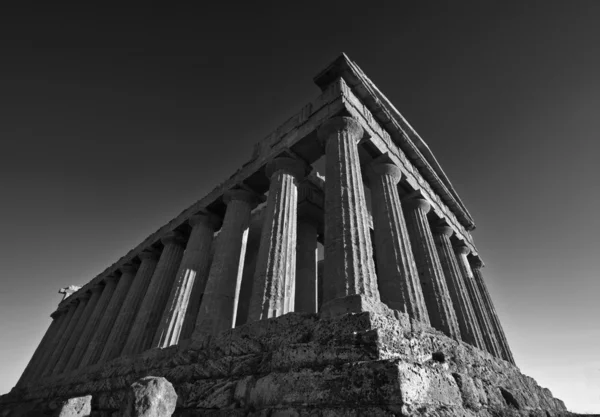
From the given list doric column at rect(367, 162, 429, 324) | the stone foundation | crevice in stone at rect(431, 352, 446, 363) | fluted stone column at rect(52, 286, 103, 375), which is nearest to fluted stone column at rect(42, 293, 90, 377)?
fluted stone column at rect(52, 286, 103, 375)

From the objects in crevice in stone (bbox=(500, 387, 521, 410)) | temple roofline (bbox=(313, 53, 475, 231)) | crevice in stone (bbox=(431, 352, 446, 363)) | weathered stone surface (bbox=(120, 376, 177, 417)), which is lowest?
weathered stone surface (bbox=(120, 376, 177, 417))

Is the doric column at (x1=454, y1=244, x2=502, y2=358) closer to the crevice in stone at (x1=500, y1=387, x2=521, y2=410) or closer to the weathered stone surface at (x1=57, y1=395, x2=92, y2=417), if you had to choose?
the crevice in stone at (x1=500, y1=387, x2=521, y2=410)

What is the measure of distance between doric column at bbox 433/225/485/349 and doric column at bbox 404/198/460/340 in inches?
93.1

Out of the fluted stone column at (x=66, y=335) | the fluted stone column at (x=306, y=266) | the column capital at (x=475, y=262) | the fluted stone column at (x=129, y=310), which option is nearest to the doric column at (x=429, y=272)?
the fluted stone column at (x=306, y=266)

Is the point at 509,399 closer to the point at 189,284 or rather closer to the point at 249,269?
the point at 189,284

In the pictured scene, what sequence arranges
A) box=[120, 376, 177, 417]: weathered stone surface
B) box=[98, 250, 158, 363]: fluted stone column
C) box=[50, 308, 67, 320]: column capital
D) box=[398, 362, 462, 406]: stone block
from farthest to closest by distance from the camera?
1. box=[50, 308, 67, 320]: column capital
2. box=[98, 250, 158, 363]: fluted stone column
3. box=[120, 376, 177, 417]: weathered stone surface
4. box=[398, 362, 462, 406]: stone block

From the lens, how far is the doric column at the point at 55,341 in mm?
24703

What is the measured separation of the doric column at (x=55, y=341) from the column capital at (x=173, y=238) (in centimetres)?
1743

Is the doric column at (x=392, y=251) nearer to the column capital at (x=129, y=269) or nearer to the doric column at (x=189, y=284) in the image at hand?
the doric column at (x=189, y=284)

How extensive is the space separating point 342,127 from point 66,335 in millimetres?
29539

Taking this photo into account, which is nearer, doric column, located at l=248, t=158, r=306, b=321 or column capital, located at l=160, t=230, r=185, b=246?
doric column, located at l=248, t=158, r=306, b=321

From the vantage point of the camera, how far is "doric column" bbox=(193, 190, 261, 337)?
10.8 m

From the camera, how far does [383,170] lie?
11.7 m

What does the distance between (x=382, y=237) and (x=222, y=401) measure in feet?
22.7
